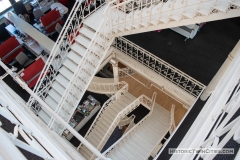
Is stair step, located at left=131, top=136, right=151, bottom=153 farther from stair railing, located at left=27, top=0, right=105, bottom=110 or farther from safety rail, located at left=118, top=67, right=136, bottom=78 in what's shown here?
stair railing, located at left=27, top=0, right=105, bottom=110

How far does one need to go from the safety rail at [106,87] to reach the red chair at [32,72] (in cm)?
227

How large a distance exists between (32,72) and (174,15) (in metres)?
6.36

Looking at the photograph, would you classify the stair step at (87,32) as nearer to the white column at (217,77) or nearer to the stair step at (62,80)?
the stair step at (62,80)

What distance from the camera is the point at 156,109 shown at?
850 centimetres

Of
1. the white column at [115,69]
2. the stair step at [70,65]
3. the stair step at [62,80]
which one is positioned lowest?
the stair step at [62,80]

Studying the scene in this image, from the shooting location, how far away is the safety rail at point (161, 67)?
6273mm

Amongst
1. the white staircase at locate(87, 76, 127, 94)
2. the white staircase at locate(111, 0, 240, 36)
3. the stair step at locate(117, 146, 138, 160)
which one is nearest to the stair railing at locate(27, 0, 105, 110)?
the white staircase at locate(111, 0, 240, 36)

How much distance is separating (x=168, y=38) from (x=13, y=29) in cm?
730

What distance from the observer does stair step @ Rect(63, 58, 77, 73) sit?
20.2 feet

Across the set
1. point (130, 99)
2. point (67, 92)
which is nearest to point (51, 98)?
point (67, 92)

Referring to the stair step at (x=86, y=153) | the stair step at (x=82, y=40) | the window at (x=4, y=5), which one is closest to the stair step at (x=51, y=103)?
the stair step at (x=82, y=40)

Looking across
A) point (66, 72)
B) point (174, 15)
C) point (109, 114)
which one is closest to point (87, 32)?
point (66, 72)

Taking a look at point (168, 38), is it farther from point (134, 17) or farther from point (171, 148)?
point (171, 148)

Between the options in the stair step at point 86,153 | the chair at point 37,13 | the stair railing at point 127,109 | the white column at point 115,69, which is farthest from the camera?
the chair at point 37,13
